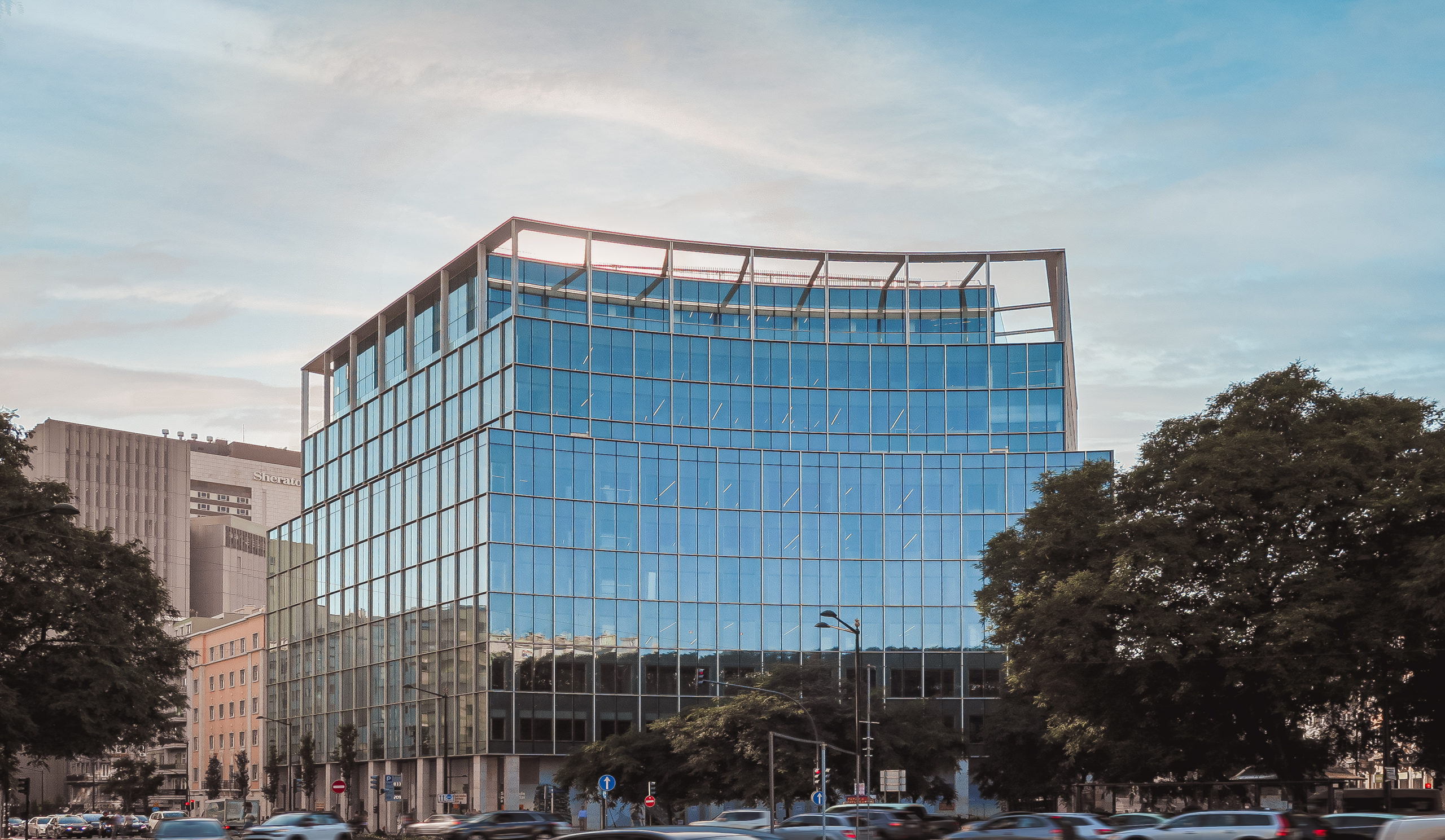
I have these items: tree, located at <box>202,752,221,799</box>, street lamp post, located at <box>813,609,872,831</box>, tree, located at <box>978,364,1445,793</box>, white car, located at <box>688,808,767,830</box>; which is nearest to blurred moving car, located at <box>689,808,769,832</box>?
white car, located at <box>688,808,767,830</box>

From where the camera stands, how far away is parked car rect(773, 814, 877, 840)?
4206 centimetres

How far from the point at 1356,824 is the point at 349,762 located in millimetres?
78205

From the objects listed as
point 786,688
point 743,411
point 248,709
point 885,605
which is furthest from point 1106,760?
point 248,709

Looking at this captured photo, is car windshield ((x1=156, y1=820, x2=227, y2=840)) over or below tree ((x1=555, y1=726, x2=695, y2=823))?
over

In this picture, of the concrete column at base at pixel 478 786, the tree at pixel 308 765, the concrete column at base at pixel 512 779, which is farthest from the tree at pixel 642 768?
the tree at pixel 308 765

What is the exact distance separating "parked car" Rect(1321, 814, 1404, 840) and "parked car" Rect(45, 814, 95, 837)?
67.9 meters

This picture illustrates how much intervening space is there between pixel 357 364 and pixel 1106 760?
72.5 m

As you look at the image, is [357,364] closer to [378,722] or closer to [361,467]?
[361,467]

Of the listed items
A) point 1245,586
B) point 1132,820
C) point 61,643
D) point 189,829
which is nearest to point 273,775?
point 61,643

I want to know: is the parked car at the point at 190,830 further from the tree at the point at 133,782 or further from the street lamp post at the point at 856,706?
the tree at the point at 133,782

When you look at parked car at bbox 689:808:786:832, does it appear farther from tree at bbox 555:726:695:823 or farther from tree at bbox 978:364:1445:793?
tree at bbox 555:726:695:823

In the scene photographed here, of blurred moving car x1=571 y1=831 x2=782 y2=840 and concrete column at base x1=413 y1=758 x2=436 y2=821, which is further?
concrete column at base x1=413 y1=758 x2=436 y2=821

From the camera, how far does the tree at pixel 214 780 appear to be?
132875mm

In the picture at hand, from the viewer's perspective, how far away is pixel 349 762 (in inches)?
3989
